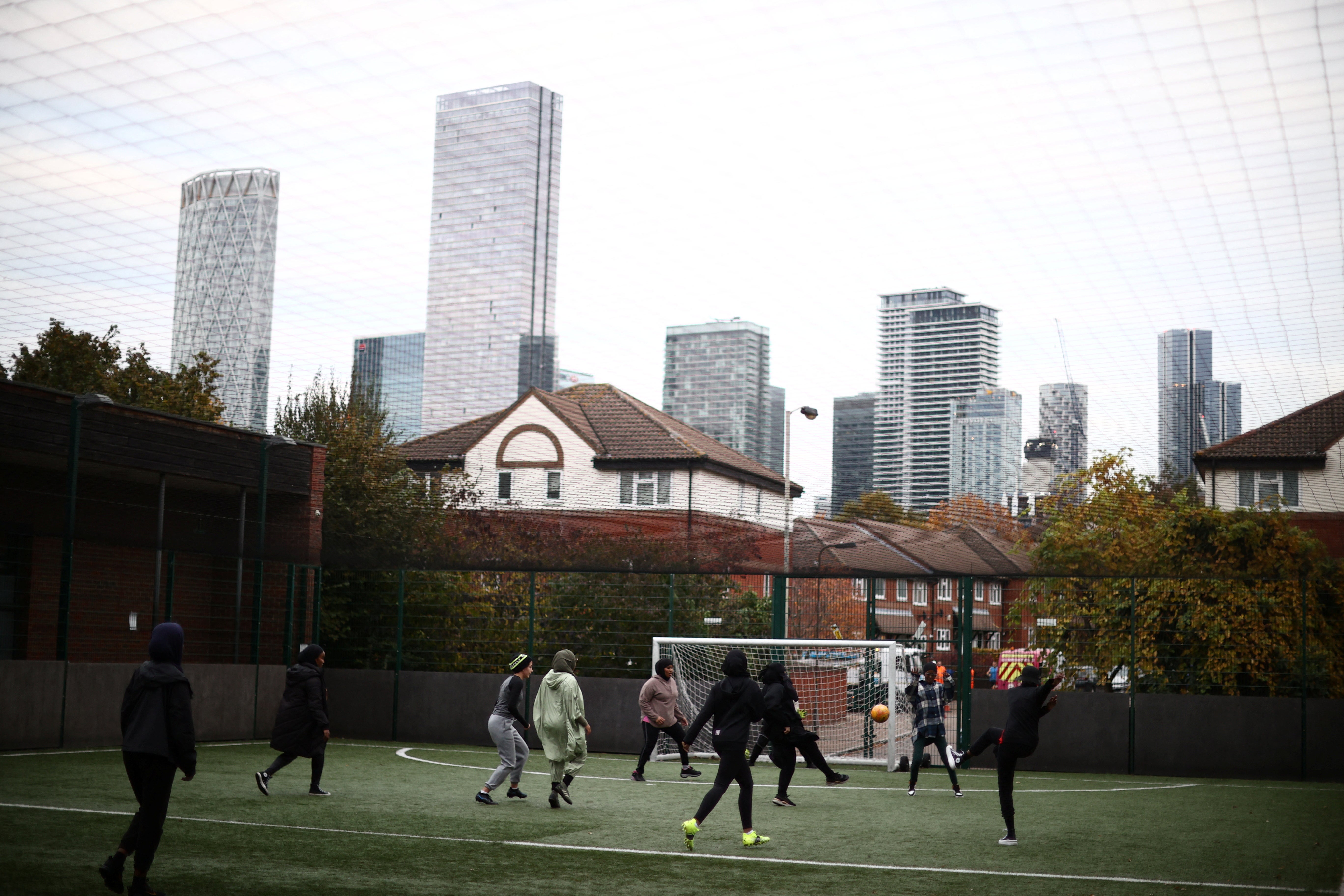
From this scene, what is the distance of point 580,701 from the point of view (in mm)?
13875

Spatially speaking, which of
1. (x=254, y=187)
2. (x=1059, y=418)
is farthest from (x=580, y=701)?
(x=254, y=187)

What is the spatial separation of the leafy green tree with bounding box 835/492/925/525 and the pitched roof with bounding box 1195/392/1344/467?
158 feet

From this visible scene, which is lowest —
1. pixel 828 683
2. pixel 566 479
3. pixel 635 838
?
pixel 635 838

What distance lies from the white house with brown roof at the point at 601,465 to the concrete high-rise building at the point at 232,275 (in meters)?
129

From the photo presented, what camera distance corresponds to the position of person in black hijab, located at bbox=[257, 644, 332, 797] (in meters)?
13.7

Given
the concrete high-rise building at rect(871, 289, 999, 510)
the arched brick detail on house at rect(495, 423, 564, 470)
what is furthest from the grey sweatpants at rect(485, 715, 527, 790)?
the concrete high-rise building at rect(871, 289, 999, 510)

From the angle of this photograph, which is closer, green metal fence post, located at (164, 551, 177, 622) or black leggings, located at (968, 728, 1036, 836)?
black leggings, located at (968, 728, 1036, 836)

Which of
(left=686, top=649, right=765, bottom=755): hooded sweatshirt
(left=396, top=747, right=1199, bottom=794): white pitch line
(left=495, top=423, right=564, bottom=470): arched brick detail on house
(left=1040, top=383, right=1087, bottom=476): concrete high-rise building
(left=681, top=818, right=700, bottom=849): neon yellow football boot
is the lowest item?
(left=396, top=747, right=1199, bottom=794): white pitch line

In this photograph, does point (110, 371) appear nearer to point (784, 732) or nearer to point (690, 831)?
point (784, 732)

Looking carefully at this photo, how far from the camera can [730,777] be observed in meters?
10.6

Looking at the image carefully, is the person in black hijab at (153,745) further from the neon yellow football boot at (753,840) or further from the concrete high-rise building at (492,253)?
the concrete high-rise building at (492,253)

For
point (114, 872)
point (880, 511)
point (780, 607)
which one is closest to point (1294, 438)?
point (780, 607)

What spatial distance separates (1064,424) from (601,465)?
208 feet

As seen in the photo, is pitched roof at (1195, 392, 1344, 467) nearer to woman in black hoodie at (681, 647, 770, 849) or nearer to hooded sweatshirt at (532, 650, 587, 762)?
hooded sweatshirt at (532, 650, 587, 762)
